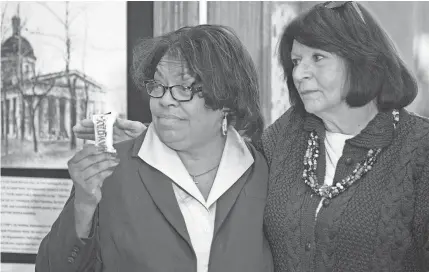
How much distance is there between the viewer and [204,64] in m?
1.85

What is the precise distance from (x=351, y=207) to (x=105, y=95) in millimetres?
1914

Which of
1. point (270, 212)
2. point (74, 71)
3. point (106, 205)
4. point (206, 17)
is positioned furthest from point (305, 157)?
point (74, 71)

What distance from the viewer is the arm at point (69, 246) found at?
5.68ft

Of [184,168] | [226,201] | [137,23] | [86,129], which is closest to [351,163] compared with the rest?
[226,201]

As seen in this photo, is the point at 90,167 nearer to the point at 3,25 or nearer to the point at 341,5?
the point at 341,5

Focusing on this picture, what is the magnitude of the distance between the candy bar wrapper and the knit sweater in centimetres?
60

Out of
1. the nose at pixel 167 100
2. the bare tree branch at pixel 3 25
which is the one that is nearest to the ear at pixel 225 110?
the nose at pixel 167 100

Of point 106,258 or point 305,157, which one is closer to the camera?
point 106,258

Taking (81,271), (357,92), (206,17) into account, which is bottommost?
(81,271)

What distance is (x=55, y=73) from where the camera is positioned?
11.0ft

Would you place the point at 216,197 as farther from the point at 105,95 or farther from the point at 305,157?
the point at 105,95

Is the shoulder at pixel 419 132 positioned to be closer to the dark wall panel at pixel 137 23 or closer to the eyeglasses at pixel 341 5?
the eyeglasses at pixel 341 5

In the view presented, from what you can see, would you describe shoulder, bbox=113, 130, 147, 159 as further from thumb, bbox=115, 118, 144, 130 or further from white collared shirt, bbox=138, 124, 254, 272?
thumb, bbox=115, 118, 144, 130

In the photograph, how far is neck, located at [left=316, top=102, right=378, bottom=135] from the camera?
189cm
